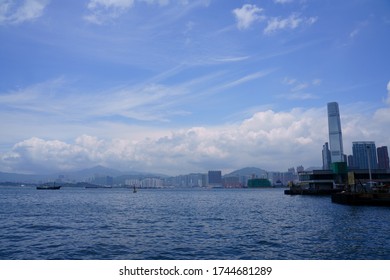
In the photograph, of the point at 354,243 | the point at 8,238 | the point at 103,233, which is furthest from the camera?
the point at 103,233

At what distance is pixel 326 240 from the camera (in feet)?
93.7

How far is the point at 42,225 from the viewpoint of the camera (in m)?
38.3

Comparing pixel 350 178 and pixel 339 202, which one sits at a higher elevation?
pixel 350 178

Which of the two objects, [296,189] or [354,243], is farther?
[296,189]

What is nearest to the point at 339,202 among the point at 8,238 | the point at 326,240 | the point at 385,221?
the point at 385,221

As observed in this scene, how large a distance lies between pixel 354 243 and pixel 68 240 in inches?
911

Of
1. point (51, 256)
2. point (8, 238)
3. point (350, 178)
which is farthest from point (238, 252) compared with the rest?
point (350, 178)

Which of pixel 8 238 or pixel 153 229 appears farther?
pixel 153 229

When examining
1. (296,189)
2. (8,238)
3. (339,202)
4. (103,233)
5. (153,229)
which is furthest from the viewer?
(296,189)

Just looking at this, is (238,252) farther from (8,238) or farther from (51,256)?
(8,238)

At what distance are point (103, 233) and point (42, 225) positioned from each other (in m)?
10.2

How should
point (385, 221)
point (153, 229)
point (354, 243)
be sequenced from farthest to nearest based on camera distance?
point (385, 221)
point (153, 229)
point (354, 243)
